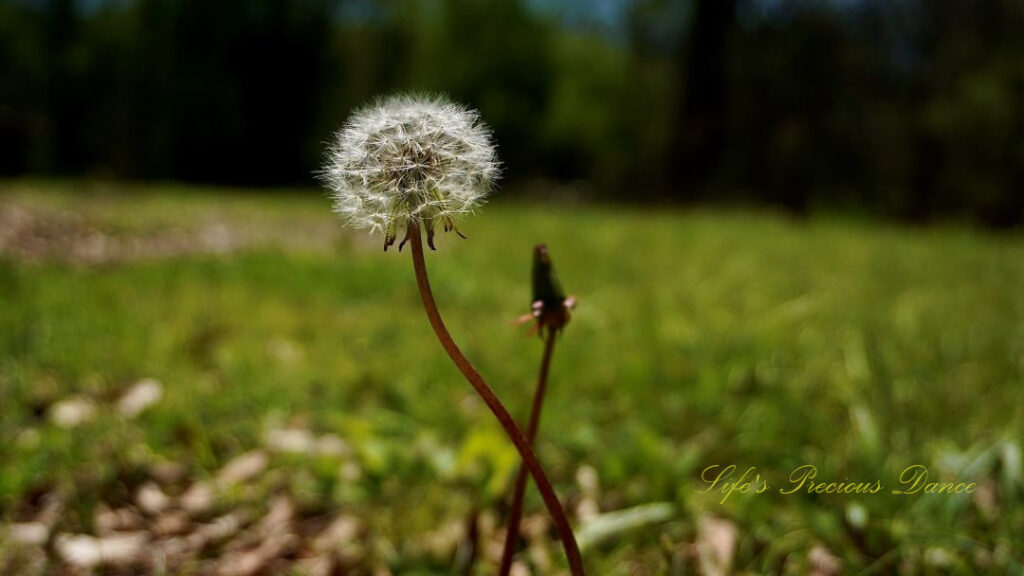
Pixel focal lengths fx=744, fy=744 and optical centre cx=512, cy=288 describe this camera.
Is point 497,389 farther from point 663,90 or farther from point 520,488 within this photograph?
point 663,90

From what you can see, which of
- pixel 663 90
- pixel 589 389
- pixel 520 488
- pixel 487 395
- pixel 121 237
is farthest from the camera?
pixel 663 90

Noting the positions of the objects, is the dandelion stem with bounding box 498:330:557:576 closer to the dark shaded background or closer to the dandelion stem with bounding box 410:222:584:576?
the dandelion stem with bounding box 410:222:584:576

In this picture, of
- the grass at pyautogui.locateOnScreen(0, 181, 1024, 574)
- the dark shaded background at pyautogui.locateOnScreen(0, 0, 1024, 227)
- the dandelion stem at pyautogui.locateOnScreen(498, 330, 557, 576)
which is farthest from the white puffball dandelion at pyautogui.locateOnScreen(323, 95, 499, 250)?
the dark shaded background at pyautogui.locateOnScreen(0, 0, 1024, 227)

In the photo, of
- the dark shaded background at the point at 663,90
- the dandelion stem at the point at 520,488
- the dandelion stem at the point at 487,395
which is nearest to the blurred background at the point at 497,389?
the dandelion stem at the point at 487,395

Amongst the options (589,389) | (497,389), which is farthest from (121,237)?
(589,389)

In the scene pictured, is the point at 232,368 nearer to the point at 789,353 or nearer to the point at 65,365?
the point at 65,365

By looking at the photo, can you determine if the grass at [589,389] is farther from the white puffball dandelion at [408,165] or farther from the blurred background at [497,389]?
the white puffball dandelion at [408,165]
